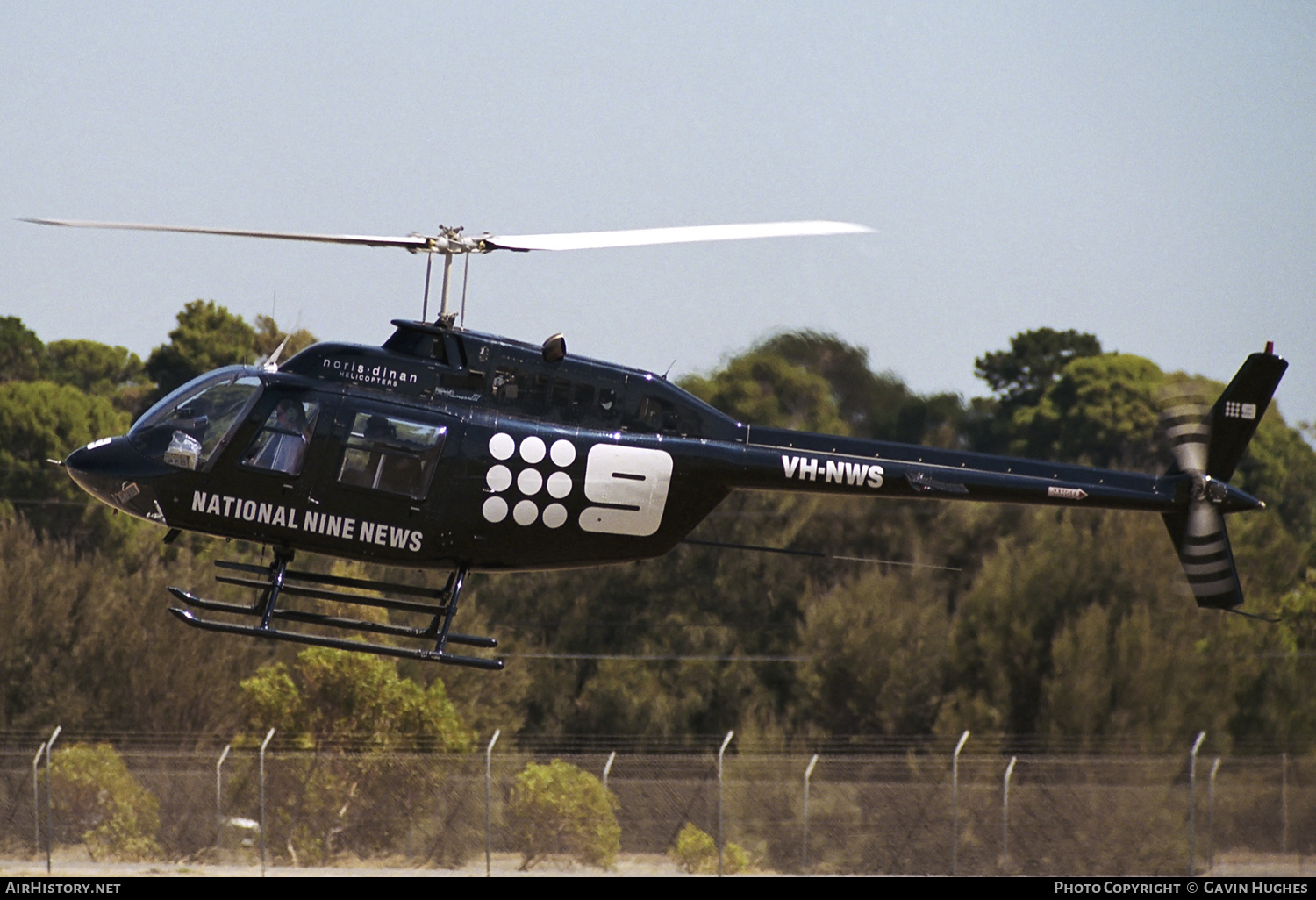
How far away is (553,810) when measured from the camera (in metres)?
22.8

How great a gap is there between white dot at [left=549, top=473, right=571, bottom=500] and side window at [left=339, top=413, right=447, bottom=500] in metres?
1.00

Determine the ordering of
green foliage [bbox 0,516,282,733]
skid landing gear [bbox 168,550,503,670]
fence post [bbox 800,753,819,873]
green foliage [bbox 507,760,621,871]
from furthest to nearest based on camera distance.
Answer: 1. green foliage [bbox 0,516,282,733]
2. green foliage [bbox 507,760,621,871]
3. fence post [bbox 800,753,819,873]
4. skid landing gear [bbox 168,550,503,670]

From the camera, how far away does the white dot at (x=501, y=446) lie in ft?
45.9

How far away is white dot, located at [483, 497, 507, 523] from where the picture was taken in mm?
14000

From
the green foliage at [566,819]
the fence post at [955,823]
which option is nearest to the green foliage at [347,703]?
the green foliage at [566,819]

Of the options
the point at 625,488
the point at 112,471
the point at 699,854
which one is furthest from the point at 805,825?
the point at 112,471

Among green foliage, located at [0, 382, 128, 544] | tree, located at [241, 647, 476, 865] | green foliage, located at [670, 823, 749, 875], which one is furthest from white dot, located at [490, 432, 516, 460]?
green foliage, located at [0, 382, 128, 544]

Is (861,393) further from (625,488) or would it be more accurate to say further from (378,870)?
(625,488)

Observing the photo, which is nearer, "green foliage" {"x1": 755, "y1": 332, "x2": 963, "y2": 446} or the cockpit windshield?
the cockpit windshield

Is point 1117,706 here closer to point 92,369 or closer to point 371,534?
point 371,534

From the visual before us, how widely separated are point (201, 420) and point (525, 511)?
288cm

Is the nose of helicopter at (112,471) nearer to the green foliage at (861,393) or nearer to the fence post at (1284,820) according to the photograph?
the fence post at (1284,820)

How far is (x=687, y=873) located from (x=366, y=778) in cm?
501

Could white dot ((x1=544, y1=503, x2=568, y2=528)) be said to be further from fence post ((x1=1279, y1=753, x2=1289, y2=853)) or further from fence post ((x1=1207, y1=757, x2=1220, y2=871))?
fence post ((x1=1279, y1=753, x2=1289, y2=853))
